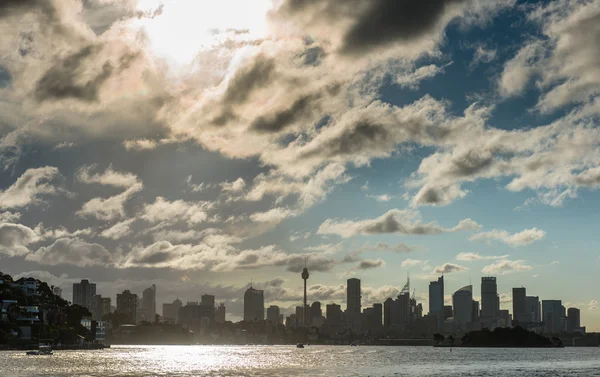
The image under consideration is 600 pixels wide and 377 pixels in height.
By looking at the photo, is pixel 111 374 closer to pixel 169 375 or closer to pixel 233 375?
pixel 169 375

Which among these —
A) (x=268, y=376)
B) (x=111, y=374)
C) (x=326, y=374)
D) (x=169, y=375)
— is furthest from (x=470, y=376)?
(x=111, y=374)

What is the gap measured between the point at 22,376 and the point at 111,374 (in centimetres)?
2564

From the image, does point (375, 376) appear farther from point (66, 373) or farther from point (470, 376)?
point (66, 373)

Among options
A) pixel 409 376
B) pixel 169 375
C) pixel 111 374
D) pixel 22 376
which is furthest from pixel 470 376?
pixel 22 376

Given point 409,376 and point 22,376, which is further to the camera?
point 409,376

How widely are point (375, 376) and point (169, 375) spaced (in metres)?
49.8

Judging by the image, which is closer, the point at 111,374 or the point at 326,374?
the point at 111,374

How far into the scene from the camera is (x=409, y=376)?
19400 cm

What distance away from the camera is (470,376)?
197 meters

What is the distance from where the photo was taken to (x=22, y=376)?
162 meters

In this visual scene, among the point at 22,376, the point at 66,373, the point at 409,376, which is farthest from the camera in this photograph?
the point at 409,376

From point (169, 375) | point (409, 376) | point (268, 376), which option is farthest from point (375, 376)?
point (169, 375)

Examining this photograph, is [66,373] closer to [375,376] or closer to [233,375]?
[233,375]

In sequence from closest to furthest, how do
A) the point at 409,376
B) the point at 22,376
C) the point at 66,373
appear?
the point at 22,376, the point at 66,373, the point at 409,376
